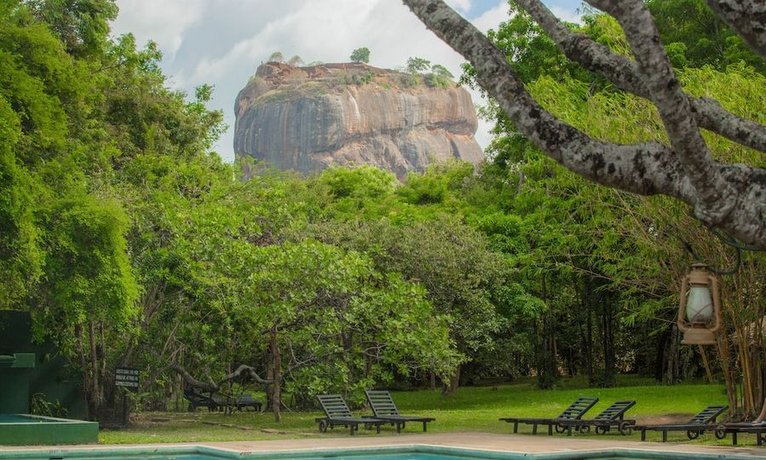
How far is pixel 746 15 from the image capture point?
16.6 ft

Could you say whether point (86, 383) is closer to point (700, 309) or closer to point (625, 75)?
point (700, 309)

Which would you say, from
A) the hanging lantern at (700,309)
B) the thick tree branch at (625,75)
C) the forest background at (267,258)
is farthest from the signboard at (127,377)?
the thick tree branch at (625,75)

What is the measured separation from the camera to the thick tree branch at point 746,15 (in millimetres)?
5020

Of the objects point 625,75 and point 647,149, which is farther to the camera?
point 625,75

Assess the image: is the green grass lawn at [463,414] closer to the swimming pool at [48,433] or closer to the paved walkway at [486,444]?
the swimming pool at [48,433]

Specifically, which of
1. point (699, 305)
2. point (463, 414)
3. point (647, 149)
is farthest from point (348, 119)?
point (647, 149)

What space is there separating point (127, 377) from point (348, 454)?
5.71 meters

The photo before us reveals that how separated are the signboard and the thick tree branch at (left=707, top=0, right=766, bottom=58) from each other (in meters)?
14.4

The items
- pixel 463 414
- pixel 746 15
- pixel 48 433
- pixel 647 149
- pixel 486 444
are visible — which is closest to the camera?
pixel 746 15

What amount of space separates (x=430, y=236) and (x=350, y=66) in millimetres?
101902

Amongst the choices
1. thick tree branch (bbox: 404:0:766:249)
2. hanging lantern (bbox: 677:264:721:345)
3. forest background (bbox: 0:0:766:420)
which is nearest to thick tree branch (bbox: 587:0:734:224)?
thick tree branch (bbox: 404:0:766:249)

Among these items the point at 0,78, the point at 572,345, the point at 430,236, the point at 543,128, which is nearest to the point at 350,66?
the point at 572,345

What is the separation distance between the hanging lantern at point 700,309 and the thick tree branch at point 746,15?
2.40 m

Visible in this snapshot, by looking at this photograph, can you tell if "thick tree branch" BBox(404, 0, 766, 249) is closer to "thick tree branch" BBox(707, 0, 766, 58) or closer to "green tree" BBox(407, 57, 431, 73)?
"thick tree branch" BBox(707, 0, 766, 58)
